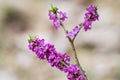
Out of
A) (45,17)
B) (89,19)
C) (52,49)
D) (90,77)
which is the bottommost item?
(52,49)

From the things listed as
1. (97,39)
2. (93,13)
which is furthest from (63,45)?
(93,13)

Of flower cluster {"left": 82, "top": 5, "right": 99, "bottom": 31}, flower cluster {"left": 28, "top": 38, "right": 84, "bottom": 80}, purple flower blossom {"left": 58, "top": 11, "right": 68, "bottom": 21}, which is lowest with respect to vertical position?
flower cluster {"left": 28, "top": 38, "right": 84, "bottom": 80}

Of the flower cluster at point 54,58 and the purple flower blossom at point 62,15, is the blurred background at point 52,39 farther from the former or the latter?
the flower cluster at point 54,58

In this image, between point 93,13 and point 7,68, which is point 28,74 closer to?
point 7,68

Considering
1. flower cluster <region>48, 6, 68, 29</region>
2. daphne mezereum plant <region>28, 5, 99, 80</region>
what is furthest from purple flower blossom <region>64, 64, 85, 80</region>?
flower cluster <region>48, 6, 68, 29</region>

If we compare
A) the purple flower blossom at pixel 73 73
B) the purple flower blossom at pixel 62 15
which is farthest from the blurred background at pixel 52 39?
the purple flower blossom at pixel 73 73

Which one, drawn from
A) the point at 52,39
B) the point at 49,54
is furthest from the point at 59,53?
the point at 52,39

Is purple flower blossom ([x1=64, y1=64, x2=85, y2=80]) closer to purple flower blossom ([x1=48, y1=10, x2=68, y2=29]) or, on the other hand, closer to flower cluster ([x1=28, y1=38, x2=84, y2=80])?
flower cluster ([x1=28, y1=38, x2=84, y2=80])
